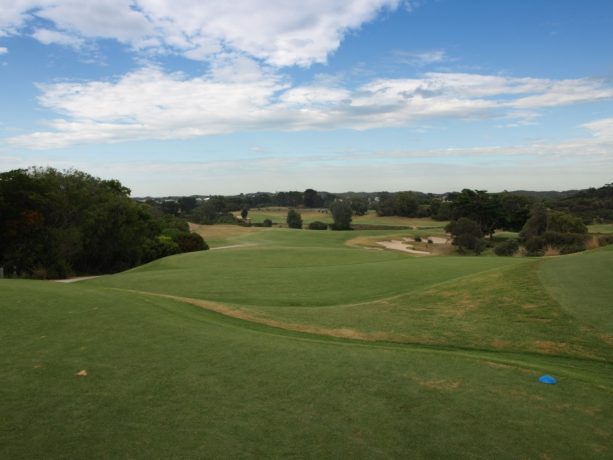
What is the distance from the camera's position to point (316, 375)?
24.2 ft

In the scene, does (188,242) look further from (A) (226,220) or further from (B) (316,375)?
(A) (226,220)

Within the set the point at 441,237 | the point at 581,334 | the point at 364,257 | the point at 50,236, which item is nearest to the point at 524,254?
the point at 364,257

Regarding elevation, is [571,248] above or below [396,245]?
above

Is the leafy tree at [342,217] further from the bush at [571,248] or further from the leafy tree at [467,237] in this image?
the bush at [571,248]

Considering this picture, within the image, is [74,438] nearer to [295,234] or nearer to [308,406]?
[308,406]

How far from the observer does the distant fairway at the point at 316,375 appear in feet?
17.5

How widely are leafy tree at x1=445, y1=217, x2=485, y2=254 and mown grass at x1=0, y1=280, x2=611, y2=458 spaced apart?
42.1 meters

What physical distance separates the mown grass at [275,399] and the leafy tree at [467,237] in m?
42.1

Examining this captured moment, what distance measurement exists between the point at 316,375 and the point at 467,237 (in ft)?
152

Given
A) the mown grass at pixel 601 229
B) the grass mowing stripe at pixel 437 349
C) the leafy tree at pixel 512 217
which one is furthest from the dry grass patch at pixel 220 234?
the grass mowing stripe at pixel 437 349

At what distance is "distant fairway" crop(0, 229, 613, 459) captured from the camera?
5.32 metres

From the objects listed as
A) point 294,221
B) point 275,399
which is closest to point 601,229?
point 294,221

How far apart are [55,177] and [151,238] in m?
12.9

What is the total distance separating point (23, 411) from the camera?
19.5ft
